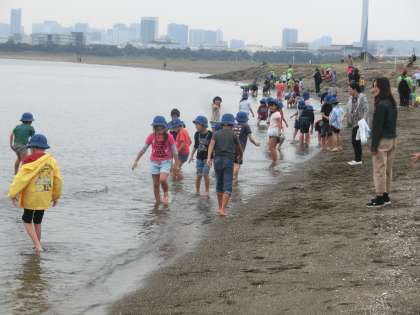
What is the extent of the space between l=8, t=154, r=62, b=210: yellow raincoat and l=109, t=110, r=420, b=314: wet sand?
1860 millimetres

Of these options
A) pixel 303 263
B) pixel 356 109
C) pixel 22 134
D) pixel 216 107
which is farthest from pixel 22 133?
pixel 303 263

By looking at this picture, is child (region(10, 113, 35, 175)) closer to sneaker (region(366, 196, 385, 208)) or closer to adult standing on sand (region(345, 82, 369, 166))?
adult standing on sand (region(345, 82, 369, 166))

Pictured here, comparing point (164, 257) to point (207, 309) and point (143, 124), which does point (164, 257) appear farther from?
point (143, 124)

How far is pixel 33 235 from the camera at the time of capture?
10148 millimetres

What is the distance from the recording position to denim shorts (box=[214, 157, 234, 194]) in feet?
39.5

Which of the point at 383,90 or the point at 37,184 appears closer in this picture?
the point at 37,184

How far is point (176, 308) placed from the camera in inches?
295

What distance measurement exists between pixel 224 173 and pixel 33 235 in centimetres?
344

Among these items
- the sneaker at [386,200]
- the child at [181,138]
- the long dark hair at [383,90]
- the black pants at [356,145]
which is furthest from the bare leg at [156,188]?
the black pants at [356,145]

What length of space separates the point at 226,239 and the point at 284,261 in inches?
79.6

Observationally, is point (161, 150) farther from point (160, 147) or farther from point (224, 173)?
point (224, 173)

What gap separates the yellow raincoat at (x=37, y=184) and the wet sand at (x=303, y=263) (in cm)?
186

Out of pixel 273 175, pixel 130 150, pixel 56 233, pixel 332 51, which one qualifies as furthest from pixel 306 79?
pixel 332 51

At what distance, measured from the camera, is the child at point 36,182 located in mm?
9555
